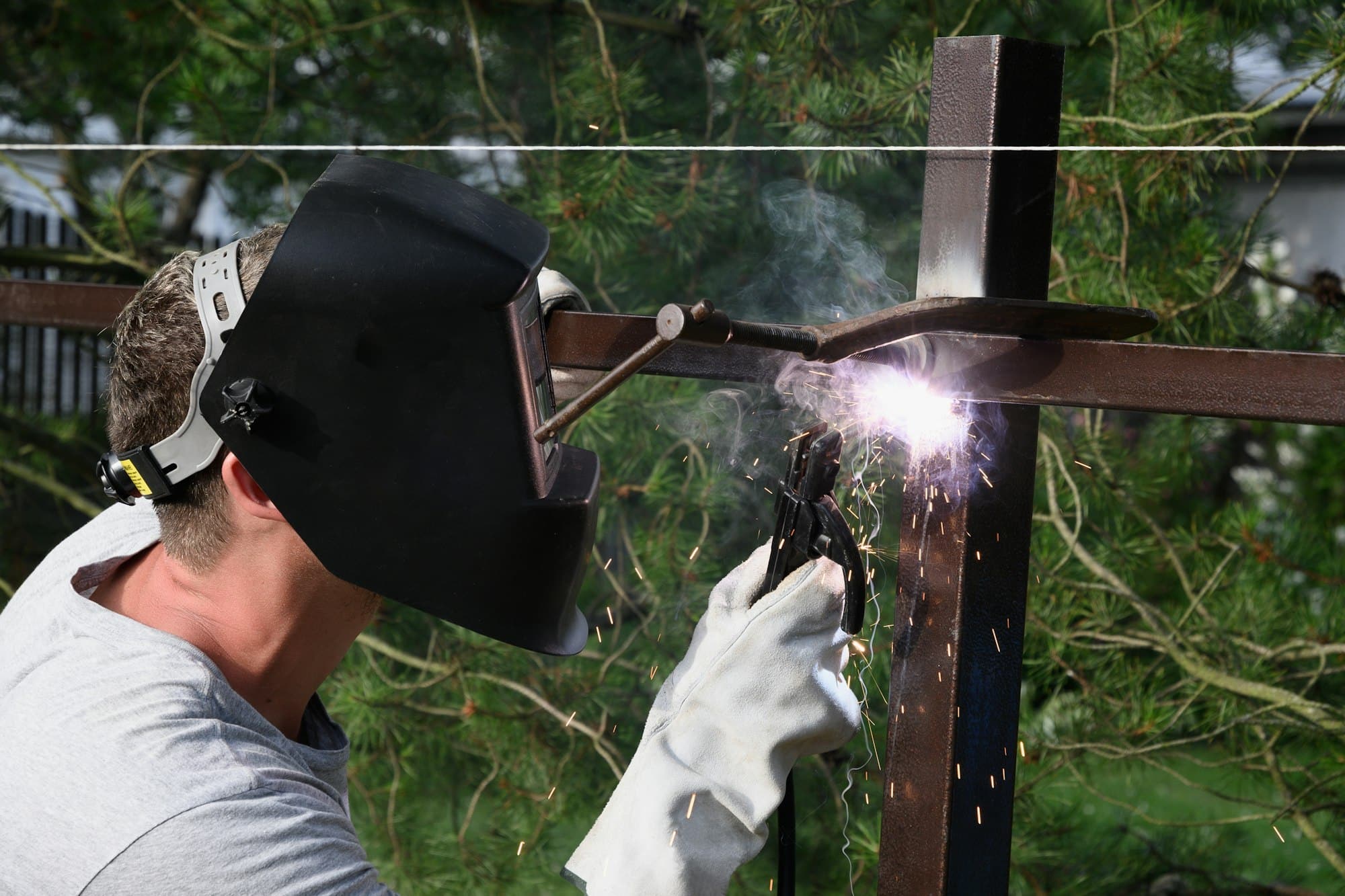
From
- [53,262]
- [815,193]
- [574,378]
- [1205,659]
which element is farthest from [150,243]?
[1205,659]

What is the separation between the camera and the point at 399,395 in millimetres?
1145

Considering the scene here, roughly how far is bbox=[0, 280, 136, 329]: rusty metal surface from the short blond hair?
1.37 feet

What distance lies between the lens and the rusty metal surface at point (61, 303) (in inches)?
69.2

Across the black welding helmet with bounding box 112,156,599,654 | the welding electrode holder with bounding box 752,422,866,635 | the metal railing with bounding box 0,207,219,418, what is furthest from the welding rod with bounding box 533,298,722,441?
the metal railing with bounding box 0,207,219,418

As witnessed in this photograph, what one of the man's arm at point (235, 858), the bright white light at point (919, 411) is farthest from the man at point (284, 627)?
the bright white light at point (919, 411)

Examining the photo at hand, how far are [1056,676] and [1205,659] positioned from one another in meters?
0.30

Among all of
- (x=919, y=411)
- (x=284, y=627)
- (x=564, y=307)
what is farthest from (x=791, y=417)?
(x=284, y=627)

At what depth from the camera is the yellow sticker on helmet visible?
4.15 ft

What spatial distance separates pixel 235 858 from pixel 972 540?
71 cm

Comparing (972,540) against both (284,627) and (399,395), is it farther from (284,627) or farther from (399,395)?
(284,627)

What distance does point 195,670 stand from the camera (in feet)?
3.85

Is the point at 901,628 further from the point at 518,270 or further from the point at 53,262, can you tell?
the point at 53,262

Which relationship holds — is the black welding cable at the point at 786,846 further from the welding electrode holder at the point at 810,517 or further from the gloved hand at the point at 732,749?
the welding electrode holder at the point at 810,517

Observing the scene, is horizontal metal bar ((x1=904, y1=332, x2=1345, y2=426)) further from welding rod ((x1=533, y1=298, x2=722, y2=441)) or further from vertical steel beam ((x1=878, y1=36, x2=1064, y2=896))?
welding rod ((x1=533, y1=298, x2=722, y2=441))
